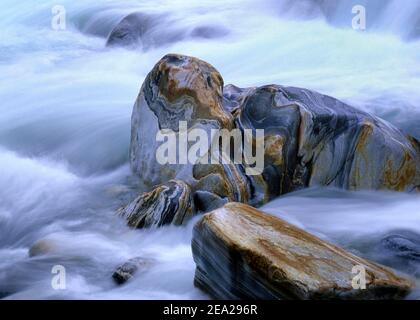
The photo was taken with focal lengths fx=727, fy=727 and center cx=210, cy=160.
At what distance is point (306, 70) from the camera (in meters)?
9.31

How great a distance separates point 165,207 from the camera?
17.8 feet

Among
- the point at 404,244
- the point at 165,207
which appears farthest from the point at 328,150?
the point at 165,207

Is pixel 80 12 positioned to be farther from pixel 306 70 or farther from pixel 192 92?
pixel 192 92

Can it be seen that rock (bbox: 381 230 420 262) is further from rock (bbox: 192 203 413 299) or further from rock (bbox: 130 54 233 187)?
rock (bbox: 130 54 233 187)

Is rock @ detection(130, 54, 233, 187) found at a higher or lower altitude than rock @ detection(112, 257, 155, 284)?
higher

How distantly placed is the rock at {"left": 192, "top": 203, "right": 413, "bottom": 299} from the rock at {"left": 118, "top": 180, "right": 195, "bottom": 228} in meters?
0.84

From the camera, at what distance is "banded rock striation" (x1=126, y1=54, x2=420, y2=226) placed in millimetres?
5844

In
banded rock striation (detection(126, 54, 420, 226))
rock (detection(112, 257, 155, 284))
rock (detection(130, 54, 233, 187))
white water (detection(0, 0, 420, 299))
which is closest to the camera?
rock (detection(112, 257, 155, 284))

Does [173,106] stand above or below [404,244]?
above

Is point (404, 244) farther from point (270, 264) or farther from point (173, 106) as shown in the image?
point (173, 106)

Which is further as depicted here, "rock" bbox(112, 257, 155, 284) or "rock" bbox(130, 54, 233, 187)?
"rock" bbox(130, 54, 233, 187)

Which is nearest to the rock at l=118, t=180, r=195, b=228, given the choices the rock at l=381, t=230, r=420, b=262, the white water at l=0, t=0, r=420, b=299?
the white water at l=0, t=0, r=420, b=299

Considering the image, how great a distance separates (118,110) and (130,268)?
363 cm

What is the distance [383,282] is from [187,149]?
2140mm
